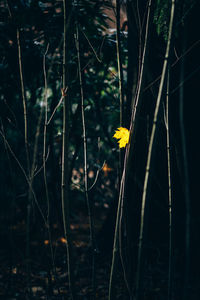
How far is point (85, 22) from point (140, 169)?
3.95 ft

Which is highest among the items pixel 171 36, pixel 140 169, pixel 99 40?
pixel 99 40

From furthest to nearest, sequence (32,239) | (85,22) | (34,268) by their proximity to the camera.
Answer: (32,239) → (34,268) → (85,22)

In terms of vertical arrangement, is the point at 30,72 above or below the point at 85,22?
below

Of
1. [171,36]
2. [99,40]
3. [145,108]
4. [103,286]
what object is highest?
[99,40]

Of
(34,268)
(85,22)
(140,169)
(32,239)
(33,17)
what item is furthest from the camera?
(32,239)

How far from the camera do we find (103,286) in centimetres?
221

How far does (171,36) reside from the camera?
88cm

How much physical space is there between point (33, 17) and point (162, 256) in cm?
215

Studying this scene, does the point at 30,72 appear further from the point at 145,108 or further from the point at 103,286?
the point at 103,286

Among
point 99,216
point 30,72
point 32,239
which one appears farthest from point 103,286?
point 99,216

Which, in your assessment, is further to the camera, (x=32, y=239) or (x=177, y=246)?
(x=32, y=239)

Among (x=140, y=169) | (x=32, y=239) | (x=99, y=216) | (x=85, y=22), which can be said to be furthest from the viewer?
(x=99, y=216)

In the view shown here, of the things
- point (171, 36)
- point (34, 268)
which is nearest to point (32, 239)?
point (34, 268)

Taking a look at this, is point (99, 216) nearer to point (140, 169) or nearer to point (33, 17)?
point (140, 169)
